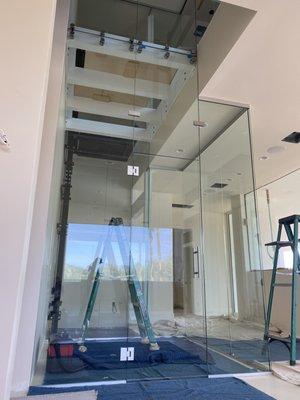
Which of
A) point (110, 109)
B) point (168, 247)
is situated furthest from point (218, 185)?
point (110, 109)

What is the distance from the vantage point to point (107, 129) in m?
4.43

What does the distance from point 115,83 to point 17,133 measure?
2.44 meters

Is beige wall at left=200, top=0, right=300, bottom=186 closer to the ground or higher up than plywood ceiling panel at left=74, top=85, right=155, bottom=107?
closer to the ground

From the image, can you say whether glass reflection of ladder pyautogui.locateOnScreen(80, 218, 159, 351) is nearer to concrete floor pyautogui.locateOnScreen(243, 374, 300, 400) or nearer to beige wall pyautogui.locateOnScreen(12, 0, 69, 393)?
concrete floor pyautogui.locateOnScreen(243, 374, 300, 400)

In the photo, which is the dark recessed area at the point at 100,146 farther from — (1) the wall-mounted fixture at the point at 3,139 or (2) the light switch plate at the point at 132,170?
(1) the wall-mounted fixture at the point at 3,139

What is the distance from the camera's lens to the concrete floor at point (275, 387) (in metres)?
2.16

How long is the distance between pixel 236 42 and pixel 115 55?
4.73 feet

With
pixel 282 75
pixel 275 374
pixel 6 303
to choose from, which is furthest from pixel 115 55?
pixel 275 374

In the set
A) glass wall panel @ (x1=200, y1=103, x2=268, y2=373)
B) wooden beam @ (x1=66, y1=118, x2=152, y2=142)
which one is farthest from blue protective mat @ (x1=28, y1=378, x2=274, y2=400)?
wooden beam @ (x1=66, y1=118, x2=152, y2=142)

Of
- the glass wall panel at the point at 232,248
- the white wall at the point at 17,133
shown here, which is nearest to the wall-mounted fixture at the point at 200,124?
the glass wall panel at the point at 232,248

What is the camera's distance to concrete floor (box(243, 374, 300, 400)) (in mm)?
2160

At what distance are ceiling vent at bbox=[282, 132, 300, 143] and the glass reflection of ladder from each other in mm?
2847

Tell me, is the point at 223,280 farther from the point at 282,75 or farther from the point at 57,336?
the point at 282,75

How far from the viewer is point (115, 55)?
11.6 feet
